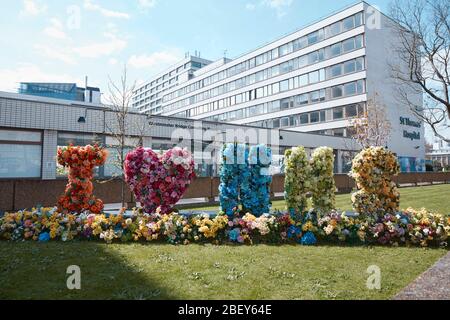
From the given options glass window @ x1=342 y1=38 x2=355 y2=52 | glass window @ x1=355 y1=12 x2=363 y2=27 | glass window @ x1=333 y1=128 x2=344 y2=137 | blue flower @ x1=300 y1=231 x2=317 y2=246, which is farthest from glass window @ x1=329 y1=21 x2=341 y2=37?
blue flower @ x1=300 y1=231 x2=317 y2=246

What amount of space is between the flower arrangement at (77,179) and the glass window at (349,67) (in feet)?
141

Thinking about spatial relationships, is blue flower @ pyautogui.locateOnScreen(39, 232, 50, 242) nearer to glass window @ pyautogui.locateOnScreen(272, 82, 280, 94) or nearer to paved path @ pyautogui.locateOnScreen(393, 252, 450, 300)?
paved path @ pyautogui.locateOnScreen(393, 252, 450, 300)

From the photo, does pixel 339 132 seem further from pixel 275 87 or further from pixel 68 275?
pixel 68 275

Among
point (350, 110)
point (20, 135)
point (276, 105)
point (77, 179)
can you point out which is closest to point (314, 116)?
point (350, 110)

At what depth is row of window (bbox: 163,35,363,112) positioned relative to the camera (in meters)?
45.4

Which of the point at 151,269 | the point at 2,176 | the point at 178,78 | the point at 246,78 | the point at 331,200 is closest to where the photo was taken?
the point at 151,269

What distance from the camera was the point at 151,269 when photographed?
585cm

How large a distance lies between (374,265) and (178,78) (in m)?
93.5

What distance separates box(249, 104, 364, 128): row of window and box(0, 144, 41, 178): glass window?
118ft

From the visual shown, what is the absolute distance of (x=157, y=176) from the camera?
1027cm

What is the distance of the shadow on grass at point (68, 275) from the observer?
15.4 feet
